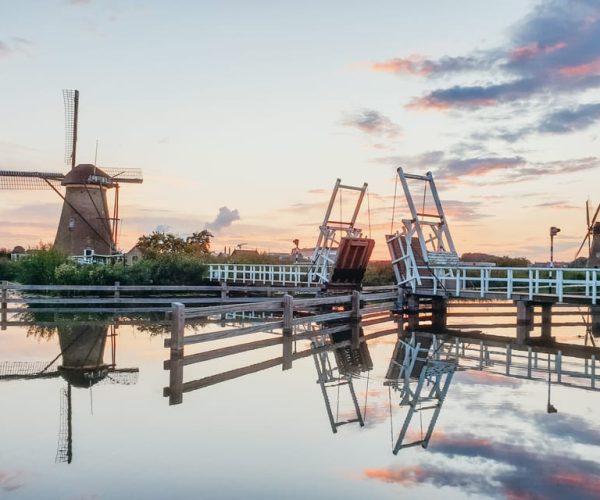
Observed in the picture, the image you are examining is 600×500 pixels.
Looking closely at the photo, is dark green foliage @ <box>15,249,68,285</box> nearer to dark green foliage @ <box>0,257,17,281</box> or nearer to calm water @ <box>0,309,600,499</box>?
dark green foliage @ <box>0,257,17,281</box>

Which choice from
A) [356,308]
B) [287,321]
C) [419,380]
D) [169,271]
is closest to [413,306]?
[356,308]

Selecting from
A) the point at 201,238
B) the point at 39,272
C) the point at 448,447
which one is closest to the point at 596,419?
the point at 448,447

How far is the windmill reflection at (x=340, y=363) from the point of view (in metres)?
10.4

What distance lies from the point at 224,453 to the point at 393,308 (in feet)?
62.5

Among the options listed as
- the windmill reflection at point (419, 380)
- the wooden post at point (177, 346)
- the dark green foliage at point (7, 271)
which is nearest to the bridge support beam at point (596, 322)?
the windmill reflection at point (419, 380)

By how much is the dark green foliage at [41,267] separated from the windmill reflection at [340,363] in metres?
25.0

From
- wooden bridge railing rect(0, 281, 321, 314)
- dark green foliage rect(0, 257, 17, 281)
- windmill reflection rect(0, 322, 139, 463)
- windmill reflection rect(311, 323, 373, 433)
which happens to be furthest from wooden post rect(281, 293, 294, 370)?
dark green foliage rect(0, 257, 17, 281)

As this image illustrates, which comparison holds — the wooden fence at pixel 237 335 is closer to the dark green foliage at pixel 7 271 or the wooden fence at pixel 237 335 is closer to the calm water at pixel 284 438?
the calm water at pixel 284 438

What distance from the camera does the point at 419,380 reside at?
12.5m

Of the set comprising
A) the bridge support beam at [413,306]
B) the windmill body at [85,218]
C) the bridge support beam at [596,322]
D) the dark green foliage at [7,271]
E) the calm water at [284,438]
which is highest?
the windmill body at [85,218]

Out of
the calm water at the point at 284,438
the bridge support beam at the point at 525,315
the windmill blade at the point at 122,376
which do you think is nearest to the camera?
the calm water at the point at 284,438

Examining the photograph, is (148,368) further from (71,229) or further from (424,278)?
(71,229)

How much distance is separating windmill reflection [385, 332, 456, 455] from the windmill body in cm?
4215

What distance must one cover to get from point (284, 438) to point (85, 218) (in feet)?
164
